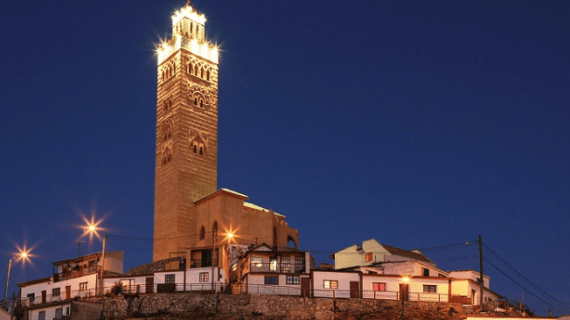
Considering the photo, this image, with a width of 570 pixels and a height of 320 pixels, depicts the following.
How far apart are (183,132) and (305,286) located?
107 feet

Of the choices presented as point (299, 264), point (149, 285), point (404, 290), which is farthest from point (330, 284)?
point (149, 285)

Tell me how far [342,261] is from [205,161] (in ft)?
68.1

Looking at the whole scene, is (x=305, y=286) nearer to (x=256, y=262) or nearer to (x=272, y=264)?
(x=272, y=264)

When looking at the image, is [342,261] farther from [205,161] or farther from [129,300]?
[129,300]

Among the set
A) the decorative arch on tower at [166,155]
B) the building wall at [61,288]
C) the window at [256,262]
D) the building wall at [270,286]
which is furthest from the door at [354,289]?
the decorative arch on tower at [166,155]

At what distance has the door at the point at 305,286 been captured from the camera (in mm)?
71062

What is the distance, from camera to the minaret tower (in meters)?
92.8

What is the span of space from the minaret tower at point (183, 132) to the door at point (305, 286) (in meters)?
21.5

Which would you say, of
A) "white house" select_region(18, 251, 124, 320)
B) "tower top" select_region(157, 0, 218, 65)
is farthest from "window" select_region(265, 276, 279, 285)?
"tower top" select_region(157, 0, 218, 65)

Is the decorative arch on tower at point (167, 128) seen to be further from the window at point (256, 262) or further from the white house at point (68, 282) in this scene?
the window at point (256, 262)

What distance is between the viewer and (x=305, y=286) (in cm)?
7156

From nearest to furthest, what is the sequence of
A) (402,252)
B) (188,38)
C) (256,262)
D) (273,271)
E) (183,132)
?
(273,271), (256,262), (402,252), (183,132), (188,38)

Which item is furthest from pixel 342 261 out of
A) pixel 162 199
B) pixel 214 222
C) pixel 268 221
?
pixel 162 199

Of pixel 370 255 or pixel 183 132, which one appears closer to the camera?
pixel 370 255
